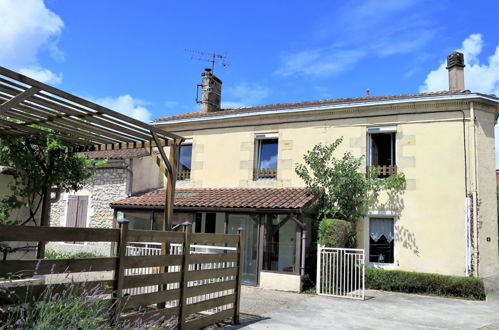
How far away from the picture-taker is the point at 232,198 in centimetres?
1294

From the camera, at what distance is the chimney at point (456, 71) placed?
43.6ft

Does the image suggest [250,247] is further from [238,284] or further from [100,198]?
[100,198]

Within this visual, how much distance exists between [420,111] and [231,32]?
5975 millimetres

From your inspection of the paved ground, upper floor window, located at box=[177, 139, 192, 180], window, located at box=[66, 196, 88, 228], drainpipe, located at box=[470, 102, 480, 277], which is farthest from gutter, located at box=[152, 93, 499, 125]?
the paved ground

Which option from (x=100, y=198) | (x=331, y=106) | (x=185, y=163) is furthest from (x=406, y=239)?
(x=100, y=198)

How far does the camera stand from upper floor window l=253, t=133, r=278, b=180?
1431cm

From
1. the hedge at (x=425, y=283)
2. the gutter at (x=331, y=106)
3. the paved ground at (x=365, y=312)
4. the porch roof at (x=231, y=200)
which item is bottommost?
the paved ground at (x=365, y=312)

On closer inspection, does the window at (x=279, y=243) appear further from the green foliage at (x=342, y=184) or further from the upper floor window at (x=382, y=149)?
the upper floor window at (x=382, y=149)

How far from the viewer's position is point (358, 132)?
13.1 metres

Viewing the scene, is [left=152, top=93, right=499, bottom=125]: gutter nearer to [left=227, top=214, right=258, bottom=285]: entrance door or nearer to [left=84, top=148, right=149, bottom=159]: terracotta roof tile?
[left=84, top=148, right=149, bottom=159]: terracotta roof tile

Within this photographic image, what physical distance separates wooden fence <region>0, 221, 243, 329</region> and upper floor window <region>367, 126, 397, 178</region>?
24.2ft

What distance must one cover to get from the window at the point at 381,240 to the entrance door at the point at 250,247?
135 inches

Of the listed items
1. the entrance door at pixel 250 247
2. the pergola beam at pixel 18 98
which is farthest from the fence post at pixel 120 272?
the entrance door at pixel 250 247

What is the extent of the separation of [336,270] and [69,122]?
24.1ft
